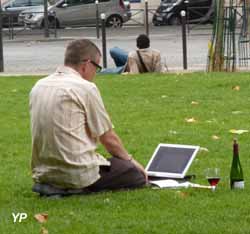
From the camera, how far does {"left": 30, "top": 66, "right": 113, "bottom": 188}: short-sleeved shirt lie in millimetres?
7238

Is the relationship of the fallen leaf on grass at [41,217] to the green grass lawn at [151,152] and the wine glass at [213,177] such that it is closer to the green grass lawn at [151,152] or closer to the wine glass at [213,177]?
the green grass lawn at [151,152]

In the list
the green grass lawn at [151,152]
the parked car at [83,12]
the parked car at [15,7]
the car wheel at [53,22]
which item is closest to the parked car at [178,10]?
the parked car at [83,12]

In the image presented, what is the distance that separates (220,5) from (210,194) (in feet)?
33.8

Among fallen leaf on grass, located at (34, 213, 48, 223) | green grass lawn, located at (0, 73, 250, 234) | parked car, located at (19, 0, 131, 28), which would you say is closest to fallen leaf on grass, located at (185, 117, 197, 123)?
green grass lawn, located at (0, 73, 250, 234)

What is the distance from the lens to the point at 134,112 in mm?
12031

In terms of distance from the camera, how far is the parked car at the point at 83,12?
4062cm

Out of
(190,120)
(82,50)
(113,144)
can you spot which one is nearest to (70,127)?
(113,144)

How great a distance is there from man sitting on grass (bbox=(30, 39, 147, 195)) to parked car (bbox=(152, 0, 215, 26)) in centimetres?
3128

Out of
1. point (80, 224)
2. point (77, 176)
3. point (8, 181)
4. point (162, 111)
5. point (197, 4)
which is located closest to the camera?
point (80, 224)

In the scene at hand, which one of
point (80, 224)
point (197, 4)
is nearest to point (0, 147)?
point (80, 224)

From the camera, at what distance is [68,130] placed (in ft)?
23.7

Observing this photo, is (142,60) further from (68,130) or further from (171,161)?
(68,130)

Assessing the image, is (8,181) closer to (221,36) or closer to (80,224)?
(80,224)

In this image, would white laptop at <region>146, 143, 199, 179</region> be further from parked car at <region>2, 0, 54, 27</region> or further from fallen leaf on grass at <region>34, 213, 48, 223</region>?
parked car at <region>2, 0, 54, 27</region>
